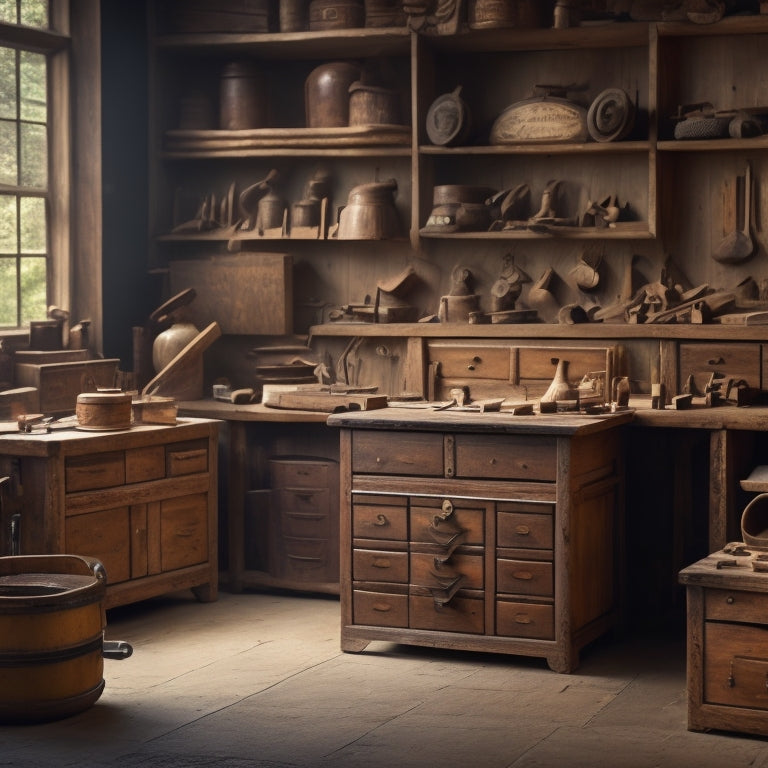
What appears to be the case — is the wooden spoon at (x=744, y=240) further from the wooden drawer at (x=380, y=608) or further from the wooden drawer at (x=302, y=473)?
the wooden drawer at (x=380, y=608)

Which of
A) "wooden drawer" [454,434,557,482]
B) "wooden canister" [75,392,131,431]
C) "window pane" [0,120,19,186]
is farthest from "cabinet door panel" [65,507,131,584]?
"window pane" [0,120,19,186]

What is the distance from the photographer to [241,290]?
6645 millimetres

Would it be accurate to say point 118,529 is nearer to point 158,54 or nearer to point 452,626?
point 452,626

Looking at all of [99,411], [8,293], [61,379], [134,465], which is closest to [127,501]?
[134,465]

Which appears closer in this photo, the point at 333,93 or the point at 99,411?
the point at 99,411

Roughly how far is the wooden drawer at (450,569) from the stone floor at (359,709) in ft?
0.98

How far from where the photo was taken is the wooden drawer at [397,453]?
502cm

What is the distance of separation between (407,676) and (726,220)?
246cm

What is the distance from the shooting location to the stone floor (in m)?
3.98

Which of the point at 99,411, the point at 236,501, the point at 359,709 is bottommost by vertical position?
the point at 359,709

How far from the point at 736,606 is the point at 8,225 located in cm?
361

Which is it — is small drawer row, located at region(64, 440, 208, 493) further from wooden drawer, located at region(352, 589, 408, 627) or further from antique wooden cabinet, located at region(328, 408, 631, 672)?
wooden drawer, located at region(352, 589, 408, 627)

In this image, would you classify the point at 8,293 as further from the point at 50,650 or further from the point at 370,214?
the point at 50,650

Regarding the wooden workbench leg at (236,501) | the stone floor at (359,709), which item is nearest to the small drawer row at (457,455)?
the stone floor at (359,709)
